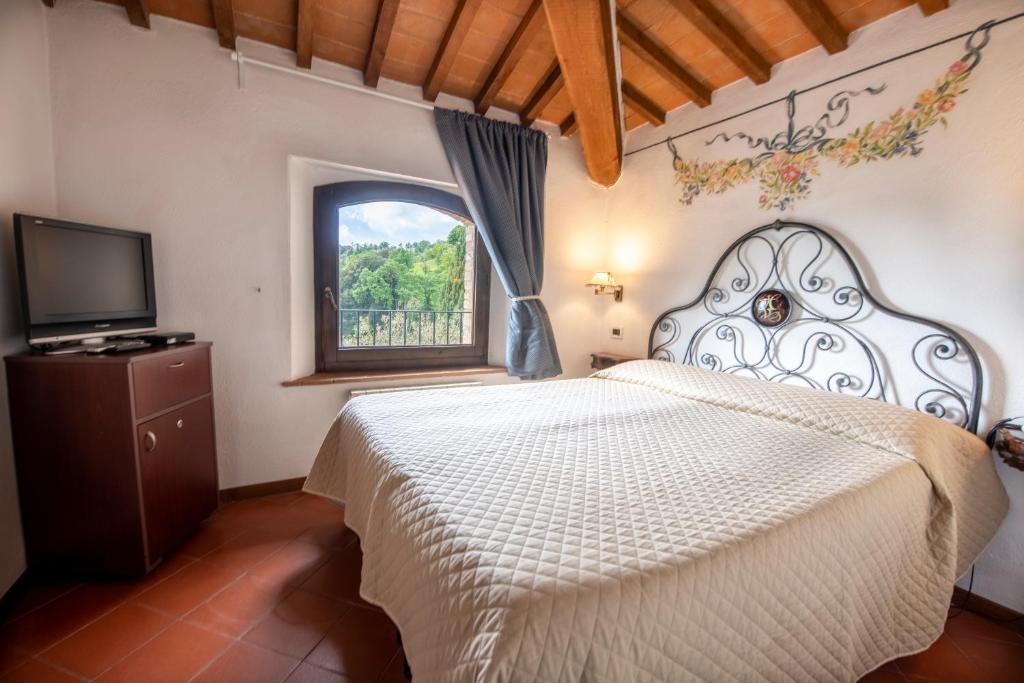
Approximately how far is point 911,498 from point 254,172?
294 centimetres

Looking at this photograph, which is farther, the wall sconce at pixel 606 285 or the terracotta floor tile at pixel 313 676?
the wall sconce at pixel 606 285

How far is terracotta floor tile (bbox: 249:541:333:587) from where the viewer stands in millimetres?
1662

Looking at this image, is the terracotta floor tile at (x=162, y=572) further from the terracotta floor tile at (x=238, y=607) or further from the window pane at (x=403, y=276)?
the window pane at (x=403, y=276)

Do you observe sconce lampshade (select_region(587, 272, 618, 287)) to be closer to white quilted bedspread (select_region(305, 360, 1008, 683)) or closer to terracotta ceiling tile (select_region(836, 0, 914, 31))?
white quilted bedspread (select_region(305, 360, 1008, 683))

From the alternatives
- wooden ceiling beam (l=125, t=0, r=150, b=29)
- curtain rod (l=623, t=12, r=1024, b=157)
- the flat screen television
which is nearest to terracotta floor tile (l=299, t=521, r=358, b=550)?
the flat screen television

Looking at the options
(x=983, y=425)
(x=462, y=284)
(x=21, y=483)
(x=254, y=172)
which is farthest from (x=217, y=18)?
(x=983, y=425)

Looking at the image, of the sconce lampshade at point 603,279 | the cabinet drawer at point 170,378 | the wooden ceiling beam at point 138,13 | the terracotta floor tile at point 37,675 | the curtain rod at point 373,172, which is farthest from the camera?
the sconce lampshade at point 603,279

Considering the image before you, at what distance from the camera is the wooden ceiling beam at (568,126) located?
2859 millimetres

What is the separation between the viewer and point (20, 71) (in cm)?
154

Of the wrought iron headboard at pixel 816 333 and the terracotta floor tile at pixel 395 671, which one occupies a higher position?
the wrought iron headboard at pixel 816 333

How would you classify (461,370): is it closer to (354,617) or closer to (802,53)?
(354,617)

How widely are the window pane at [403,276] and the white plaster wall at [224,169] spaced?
264 mm

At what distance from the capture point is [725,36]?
1.92m

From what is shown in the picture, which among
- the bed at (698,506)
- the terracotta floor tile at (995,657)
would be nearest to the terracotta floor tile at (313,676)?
the bed at (698,506)
